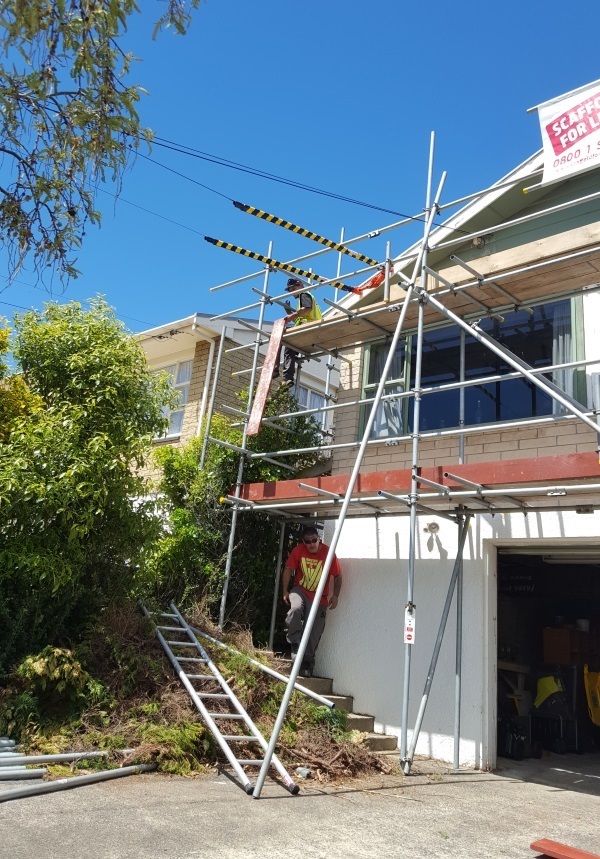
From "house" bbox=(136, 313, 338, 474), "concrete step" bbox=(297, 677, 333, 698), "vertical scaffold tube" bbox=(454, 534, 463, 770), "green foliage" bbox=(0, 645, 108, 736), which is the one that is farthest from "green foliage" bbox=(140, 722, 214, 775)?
"house" bbox=(136, 313, 338, 474)

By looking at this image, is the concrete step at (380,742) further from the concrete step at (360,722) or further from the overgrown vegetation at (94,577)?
the overgrown vegetation at (94,577)

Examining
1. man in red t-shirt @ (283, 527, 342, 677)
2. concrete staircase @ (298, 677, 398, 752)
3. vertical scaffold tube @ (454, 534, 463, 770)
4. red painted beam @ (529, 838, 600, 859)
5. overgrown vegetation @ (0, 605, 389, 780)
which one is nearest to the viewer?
red painted beam @ (529, 838, 600, 859)

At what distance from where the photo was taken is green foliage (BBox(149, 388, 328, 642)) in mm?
10125

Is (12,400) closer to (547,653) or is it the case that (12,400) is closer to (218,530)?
(218,530)

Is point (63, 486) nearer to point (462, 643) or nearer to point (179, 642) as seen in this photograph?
point (179, 642)

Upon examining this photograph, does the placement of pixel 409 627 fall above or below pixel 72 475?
below

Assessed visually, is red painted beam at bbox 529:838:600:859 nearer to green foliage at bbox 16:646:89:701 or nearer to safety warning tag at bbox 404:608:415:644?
safety warning tag at bbox 404:608:415:644

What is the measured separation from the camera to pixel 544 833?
5691 mm

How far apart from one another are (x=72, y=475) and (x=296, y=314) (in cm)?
422

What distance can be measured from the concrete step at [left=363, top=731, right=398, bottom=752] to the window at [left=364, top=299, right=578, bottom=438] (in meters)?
3.88

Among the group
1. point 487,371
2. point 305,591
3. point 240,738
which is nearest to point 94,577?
point 240,738

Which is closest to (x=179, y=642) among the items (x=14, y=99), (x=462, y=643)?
(x=462, y=643)

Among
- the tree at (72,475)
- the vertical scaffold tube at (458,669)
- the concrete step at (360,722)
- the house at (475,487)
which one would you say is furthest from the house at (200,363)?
the concrete step at (360,722)

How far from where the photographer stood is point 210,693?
7766 millimetres
